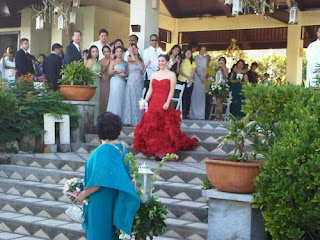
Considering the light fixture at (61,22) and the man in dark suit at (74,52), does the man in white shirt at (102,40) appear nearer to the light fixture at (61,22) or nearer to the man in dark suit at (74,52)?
the man in dark suit at (74,52)

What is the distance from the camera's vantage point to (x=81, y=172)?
8.00 metres

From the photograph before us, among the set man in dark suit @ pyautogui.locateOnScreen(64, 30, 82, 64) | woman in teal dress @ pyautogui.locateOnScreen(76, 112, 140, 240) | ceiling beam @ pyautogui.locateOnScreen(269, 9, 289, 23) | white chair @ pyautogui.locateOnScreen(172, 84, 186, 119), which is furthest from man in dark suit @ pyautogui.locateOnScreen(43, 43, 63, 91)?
woman in teal dress @ pyautogui.locateOnScreen(76, 112, 140, 240)

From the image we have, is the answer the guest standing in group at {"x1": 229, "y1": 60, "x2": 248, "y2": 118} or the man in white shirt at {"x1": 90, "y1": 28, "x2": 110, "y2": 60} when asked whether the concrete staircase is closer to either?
the man in white shirt at {"x1": 90, "y1": 28, "x2": 110, "y2": 60}

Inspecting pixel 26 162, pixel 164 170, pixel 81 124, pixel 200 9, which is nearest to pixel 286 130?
pixel 164 170

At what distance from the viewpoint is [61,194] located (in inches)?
286

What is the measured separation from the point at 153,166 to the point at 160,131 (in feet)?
3.22

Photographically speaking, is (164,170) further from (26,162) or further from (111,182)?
(111,182)

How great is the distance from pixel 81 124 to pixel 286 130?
19.6 feet

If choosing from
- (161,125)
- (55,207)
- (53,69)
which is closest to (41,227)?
(55,207)

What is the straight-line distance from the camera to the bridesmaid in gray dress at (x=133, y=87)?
10.4m

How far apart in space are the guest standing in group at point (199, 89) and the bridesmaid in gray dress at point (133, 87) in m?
1.96

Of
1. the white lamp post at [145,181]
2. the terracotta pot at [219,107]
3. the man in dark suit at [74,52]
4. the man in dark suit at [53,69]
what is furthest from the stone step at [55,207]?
the terracotta pot at [219,107]

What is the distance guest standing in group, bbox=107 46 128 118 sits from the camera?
10.4 meters

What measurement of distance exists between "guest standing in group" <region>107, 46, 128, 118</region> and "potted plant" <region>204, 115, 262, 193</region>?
223 inches
